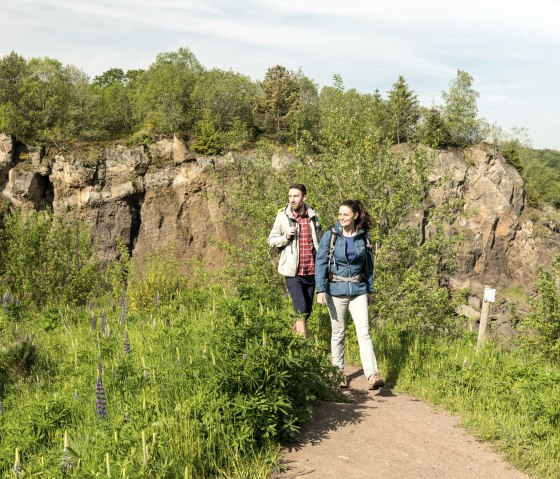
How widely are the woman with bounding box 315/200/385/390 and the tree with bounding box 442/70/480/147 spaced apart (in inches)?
1451

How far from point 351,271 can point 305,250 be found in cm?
78

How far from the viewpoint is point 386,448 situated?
4.43 m

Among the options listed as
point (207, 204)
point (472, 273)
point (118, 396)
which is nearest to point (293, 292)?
point (118, 396)

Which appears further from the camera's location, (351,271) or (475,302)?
(475,302)

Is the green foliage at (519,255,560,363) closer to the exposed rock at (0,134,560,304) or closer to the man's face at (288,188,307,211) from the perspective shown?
the man's face at (288,188,307,211)

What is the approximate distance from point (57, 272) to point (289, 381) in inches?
391

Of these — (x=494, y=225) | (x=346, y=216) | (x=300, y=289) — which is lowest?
(x=300, y=289)

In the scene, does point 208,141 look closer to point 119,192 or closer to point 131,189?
point 131,189

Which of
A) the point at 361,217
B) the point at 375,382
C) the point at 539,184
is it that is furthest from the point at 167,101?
the point at 539,184

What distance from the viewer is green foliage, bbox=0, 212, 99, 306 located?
40.5ft

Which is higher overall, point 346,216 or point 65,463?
point 346,216

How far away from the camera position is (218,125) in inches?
1389

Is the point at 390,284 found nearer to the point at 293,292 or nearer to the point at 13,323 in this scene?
the point at 293,292

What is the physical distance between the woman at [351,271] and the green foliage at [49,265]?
8321 mm
